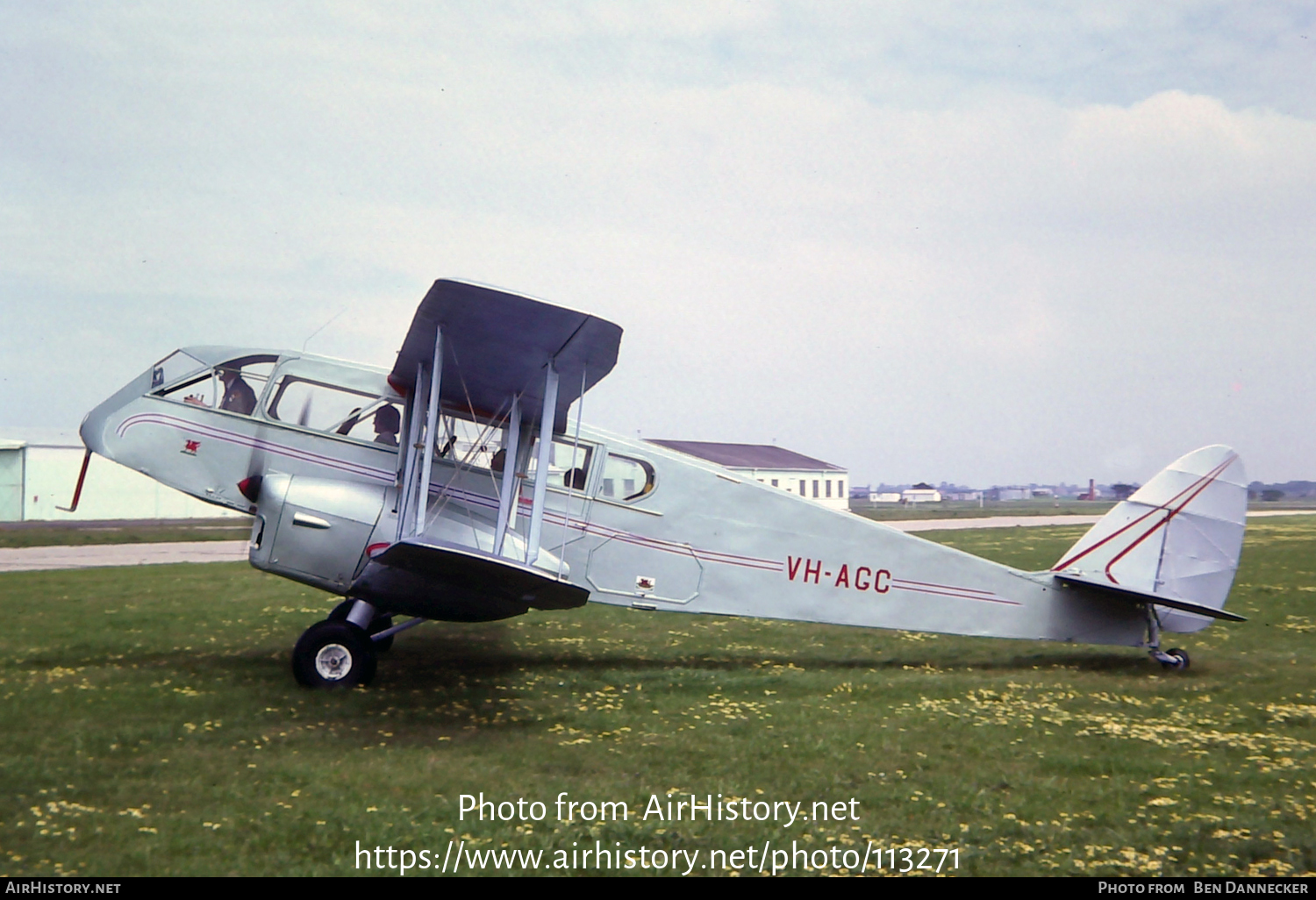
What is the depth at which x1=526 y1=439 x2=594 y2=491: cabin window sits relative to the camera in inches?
332

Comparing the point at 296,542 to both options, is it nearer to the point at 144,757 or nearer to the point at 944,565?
the point at 144,757

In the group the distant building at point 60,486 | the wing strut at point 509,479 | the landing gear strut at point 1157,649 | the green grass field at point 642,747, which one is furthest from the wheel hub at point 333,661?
the distant building at point 60,486

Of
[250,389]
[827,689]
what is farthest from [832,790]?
[250,389]

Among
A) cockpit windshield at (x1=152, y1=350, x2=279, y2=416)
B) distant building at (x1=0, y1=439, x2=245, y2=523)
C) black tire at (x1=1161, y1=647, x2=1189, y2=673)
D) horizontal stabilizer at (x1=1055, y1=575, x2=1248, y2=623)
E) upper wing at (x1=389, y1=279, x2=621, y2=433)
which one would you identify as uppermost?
upper wing at (x1=389, y1=279, x2=621, y2=433)

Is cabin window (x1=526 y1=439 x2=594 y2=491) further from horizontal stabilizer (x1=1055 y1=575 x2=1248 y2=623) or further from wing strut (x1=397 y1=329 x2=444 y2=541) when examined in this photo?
horizontal stabilizer (x1=1055 y1=575 x2=1248 y2=623)

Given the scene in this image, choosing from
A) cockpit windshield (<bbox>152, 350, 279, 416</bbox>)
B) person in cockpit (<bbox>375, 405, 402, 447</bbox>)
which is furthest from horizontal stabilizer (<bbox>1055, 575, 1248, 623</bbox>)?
cockpit windshield (<bbox>152, 350, 279, 416</bbox>)

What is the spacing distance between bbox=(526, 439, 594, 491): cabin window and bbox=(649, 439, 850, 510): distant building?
27.7 meters

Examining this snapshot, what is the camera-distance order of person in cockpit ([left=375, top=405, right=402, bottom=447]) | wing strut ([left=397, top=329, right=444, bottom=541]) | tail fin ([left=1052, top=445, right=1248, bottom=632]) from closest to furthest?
wing strut ([left=397, top=329, right=444, bottom=541]) → person in cockpit ([left=375, top=405, right=402, bottom=447]) → tail fin ([left=1052, top=445, right=1248, bottom=632])

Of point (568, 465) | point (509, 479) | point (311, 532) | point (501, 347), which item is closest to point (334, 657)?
point (311, 532)

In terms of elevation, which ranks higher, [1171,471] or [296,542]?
[1171,471]

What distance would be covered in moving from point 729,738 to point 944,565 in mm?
3670

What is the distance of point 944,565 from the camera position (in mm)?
8914

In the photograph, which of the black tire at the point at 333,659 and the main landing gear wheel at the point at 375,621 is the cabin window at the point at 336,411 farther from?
the black tire at the point at 333,659
